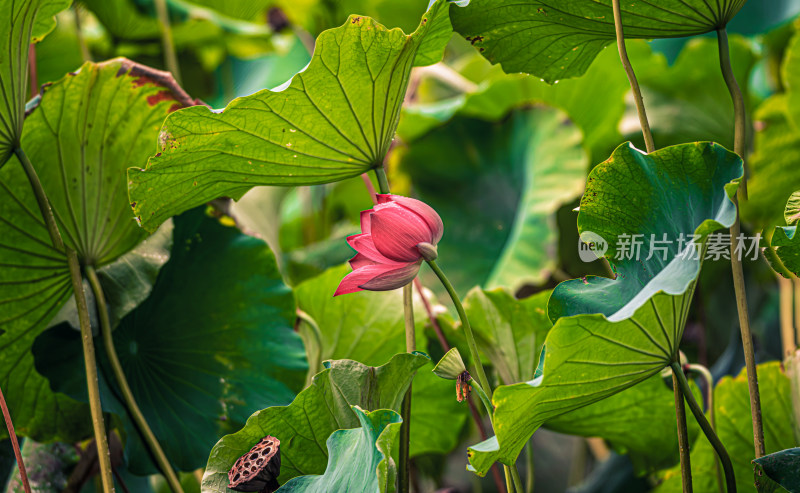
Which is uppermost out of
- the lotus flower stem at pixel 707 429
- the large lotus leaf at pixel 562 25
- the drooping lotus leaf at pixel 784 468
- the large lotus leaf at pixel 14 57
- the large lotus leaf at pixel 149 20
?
the large lotus leaf at pixel 149 20

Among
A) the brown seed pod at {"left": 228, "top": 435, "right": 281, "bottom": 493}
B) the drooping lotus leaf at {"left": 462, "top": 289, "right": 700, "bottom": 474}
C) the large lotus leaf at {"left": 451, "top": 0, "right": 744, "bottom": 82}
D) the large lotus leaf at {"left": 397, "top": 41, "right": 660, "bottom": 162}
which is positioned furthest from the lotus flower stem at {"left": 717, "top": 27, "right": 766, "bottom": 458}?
the large lotus leaf at {"left": 397, "top": 41, "right": 660, "bottom": 162}

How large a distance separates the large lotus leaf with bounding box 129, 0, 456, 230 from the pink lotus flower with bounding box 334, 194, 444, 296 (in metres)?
0.09

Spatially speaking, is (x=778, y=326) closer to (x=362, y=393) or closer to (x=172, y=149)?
(x=362, y=393)

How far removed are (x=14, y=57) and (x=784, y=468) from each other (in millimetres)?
599

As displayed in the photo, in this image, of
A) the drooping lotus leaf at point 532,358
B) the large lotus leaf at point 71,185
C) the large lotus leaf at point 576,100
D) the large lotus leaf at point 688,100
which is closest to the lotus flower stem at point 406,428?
the drooping lotus leaf at point 532,358

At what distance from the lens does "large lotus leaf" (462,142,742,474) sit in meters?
0.36

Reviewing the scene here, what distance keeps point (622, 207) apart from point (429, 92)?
122 centimetres

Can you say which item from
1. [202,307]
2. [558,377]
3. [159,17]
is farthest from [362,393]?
[159,17]

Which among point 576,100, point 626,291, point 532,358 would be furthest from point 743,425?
point 576,100

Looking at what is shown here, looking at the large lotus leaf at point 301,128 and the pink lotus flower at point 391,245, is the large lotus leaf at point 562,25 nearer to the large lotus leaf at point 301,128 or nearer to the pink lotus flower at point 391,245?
the large lotus leaf at point 301,128

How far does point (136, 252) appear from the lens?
0.63 metres

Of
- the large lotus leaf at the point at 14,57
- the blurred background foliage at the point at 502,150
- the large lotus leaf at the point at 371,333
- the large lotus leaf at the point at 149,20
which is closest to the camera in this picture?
the large lotus leaf at the point at 14,57

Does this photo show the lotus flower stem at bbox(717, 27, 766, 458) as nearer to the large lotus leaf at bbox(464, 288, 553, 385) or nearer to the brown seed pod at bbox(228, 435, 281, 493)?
the large lotus leaf at bbox(464, 288, 553, 385)

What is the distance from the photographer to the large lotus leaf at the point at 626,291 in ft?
1.18
